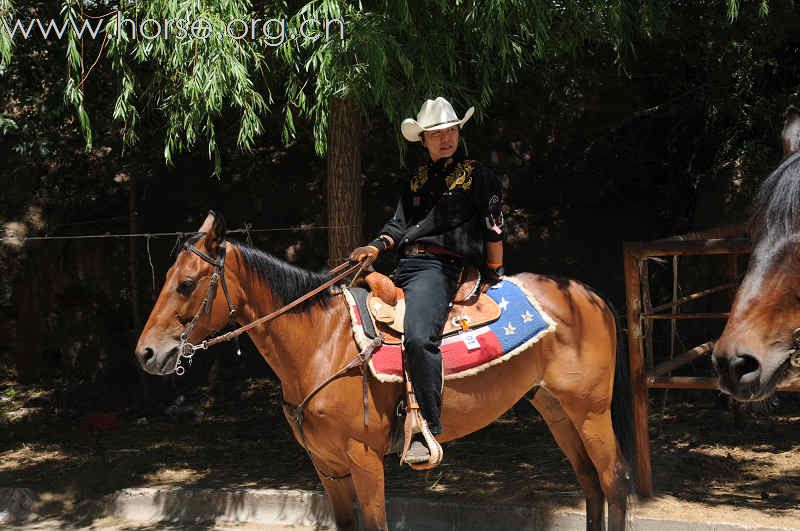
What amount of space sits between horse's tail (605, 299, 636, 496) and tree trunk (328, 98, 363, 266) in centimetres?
231

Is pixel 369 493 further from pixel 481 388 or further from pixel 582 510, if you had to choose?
pixel 582 510

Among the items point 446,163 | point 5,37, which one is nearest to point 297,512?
point 446,163

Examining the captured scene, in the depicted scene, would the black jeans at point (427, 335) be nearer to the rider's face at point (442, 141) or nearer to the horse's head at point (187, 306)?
the rider's face at point (442, 141)

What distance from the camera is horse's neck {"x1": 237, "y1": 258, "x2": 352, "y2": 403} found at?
176 inches

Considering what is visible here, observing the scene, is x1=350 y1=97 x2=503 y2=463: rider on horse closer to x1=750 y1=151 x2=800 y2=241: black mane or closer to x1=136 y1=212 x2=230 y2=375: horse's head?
x1=136 y1=212 x2=230 y2=375: horse's head

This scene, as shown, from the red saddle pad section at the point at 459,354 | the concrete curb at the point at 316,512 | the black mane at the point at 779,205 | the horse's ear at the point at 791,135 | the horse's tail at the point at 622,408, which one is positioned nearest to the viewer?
the black mane at the point at 779,205

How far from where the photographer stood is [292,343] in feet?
14.7

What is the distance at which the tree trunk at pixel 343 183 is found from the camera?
669 cm

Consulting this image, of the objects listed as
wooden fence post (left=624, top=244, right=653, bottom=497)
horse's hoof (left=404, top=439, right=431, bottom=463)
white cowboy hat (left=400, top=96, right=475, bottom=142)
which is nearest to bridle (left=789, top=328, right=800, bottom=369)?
horse's hoof (left=404, top=439, right=431, bottom=463)

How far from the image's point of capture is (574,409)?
195 inches

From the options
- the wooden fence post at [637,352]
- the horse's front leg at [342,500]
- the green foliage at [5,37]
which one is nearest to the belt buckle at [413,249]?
the horse's front leg at [342,500]

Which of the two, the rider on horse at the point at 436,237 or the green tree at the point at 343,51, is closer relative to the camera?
the rider on horse at the point at 436,237

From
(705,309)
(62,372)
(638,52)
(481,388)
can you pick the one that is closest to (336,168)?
(481,388)

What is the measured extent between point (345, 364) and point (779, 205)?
265 centimetres
